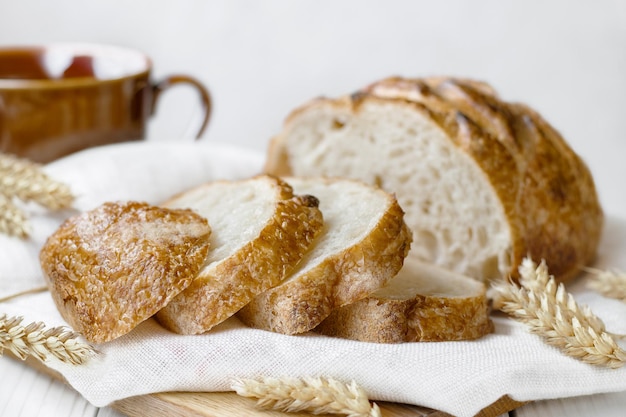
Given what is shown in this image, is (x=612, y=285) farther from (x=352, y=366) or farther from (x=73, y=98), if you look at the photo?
(x=73, y=98)

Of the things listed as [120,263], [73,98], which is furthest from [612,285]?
[73,98]

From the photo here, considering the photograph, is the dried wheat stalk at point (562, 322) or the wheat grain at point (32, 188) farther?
the wheat grain at point (32, 188)

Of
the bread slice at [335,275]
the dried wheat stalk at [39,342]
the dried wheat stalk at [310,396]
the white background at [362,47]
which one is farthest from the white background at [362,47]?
the dried wheat stalk at [39,342]

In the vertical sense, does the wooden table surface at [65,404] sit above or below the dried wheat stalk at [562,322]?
below

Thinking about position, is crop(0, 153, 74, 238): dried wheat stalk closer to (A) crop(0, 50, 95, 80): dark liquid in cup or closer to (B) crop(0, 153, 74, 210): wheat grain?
(B) crop(0, 153, 74, 210): wheat grain

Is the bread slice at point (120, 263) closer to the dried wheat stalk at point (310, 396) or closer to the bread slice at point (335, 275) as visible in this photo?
the bread slice at point (335, 275)

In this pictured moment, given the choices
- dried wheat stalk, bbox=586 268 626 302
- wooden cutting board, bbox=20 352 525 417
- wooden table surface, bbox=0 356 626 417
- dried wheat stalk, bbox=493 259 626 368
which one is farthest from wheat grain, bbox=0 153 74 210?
dried wheat stalk, bbox=586 268 626 302

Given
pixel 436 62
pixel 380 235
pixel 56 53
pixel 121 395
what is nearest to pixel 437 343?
pixel 380 235
